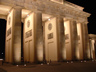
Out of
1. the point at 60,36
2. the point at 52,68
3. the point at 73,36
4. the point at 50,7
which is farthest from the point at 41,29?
the point at 52,68

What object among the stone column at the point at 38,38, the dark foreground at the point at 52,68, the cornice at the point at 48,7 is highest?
Answer: the cornice at the point at 48,7

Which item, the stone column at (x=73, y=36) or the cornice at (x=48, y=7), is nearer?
the cornice at (x=48, y=7)

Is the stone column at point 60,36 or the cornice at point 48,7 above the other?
the cornice at point 48,7

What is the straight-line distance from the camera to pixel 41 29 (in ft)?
73.7

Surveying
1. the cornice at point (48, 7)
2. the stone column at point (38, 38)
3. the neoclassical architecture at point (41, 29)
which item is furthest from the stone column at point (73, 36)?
the stone column at point (38, 38)

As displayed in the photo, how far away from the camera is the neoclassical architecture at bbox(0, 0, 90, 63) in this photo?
20.1 m

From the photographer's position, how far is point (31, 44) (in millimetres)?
23125

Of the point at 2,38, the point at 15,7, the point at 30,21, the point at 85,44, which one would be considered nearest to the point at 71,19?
the point at 85,44

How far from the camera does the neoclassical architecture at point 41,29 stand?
20062mm

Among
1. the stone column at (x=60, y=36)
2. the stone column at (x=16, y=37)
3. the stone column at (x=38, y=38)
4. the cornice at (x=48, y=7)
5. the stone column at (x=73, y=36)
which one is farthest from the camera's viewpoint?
the stone column at (x=73, y=36)

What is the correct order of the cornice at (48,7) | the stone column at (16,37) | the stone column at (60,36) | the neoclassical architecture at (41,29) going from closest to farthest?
the stone column at (16,37) → the neoclassical architecture at (41,29) → the cornice at (48,7) → the stone column at (60,36)

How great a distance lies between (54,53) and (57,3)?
11.4m

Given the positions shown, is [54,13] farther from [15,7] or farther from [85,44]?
[85,44]

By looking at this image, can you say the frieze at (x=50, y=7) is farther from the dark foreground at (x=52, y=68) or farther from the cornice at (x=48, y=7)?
the dark foreground at (x=52, y=68)
